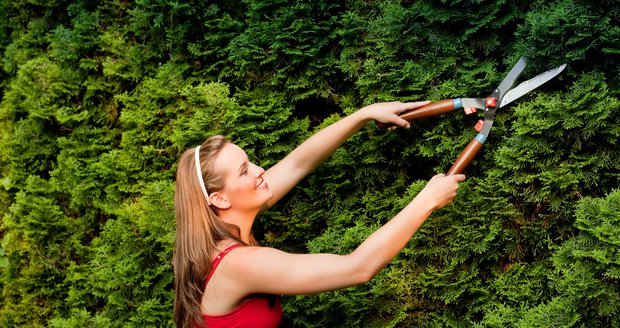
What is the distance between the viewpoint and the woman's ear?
2.96 m

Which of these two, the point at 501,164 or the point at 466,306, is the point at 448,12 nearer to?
the point at 501,164

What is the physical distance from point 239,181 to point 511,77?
1.40 meters

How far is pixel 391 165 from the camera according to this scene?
383cm

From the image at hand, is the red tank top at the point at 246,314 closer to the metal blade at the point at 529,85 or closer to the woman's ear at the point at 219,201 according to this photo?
the woman's ear at the point at 219,201

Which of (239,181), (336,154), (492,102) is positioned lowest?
(336,154)

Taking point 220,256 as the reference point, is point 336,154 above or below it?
below

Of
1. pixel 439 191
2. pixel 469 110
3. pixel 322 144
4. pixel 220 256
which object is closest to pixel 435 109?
pixel 469 110

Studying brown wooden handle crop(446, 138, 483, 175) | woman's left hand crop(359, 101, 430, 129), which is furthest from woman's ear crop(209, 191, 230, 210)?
brown wooden handle crop(446, 138, 483, 175)

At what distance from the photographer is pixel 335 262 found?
249cm

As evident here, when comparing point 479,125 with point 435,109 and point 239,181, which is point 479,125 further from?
point 239,181

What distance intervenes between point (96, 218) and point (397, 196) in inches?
Result: 103

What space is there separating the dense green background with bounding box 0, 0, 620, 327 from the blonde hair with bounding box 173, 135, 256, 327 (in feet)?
2.94

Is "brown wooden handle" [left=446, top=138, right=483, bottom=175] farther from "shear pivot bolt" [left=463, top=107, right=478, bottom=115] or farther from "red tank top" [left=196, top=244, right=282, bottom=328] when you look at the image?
"red tank top" [left=196, top=244, right=282, bottom=328]

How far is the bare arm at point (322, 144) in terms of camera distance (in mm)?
3350
